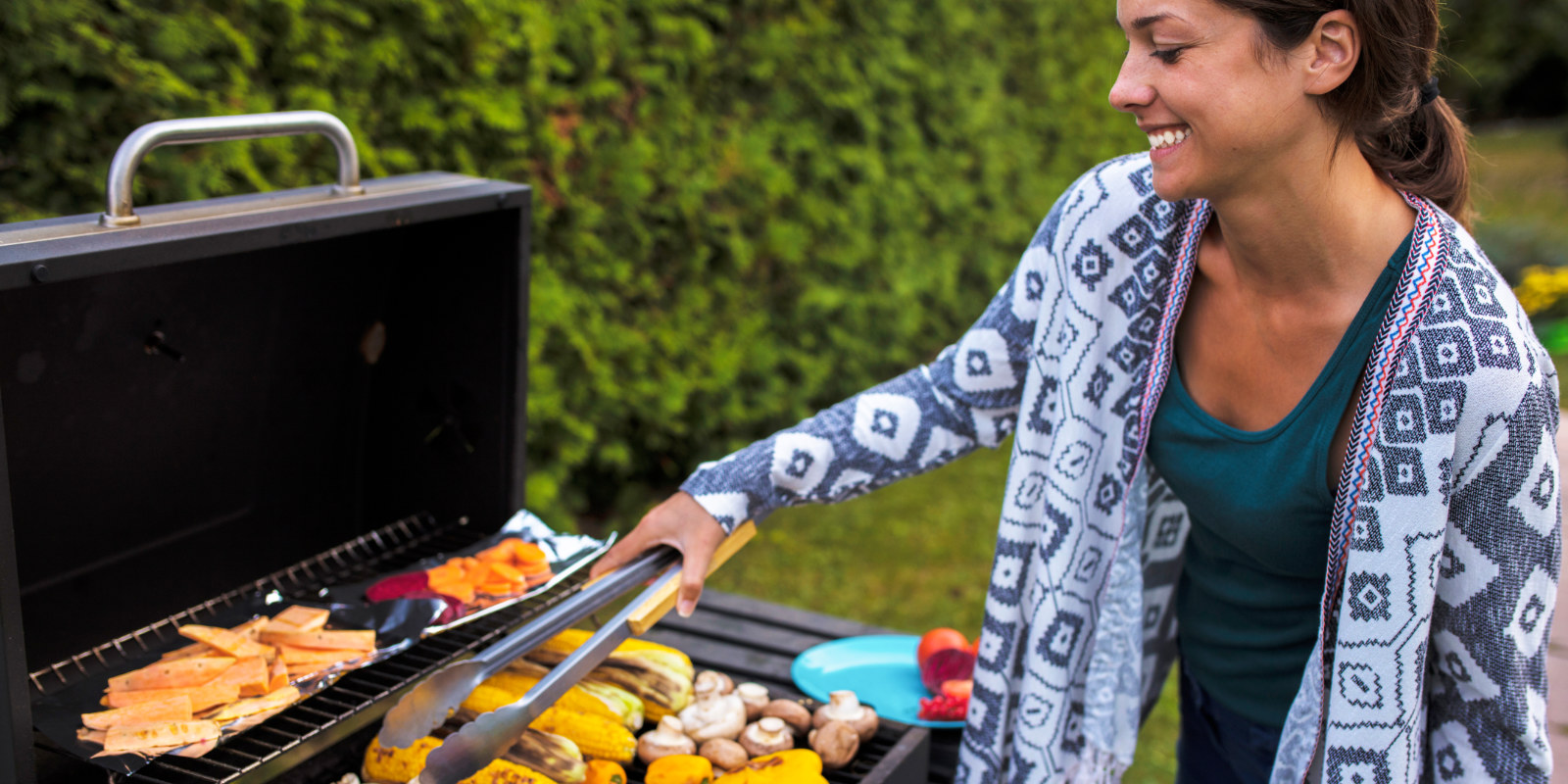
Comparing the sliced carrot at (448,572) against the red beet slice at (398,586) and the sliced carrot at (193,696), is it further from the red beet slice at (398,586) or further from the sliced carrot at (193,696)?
the sliced carrot at (193,696)

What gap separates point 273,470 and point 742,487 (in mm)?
A: 758

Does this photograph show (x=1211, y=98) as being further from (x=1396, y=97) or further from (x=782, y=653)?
(x=782, y=653)

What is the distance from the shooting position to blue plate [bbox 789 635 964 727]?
2.07 meters

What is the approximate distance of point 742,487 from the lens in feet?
5.61

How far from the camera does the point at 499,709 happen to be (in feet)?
4.51

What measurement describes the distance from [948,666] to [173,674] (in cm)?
120

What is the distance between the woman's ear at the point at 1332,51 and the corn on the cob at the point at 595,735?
1.20 m

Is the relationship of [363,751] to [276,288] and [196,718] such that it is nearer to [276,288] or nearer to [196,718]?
[196,718]

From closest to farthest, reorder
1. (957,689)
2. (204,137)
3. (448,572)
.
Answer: (204,137) < (448,572) < (957,689)

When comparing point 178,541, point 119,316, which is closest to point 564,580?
point 178,541

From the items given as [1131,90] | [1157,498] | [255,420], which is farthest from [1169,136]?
[255,420]

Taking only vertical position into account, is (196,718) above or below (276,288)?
below

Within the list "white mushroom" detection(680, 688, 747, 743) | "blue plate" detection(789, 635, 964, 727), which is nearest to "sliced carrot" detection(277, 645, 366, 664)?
"white mushroom" detection(680, 688, 747, 743)

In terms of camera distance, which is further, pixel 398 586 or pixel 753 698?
pixel 753 698
